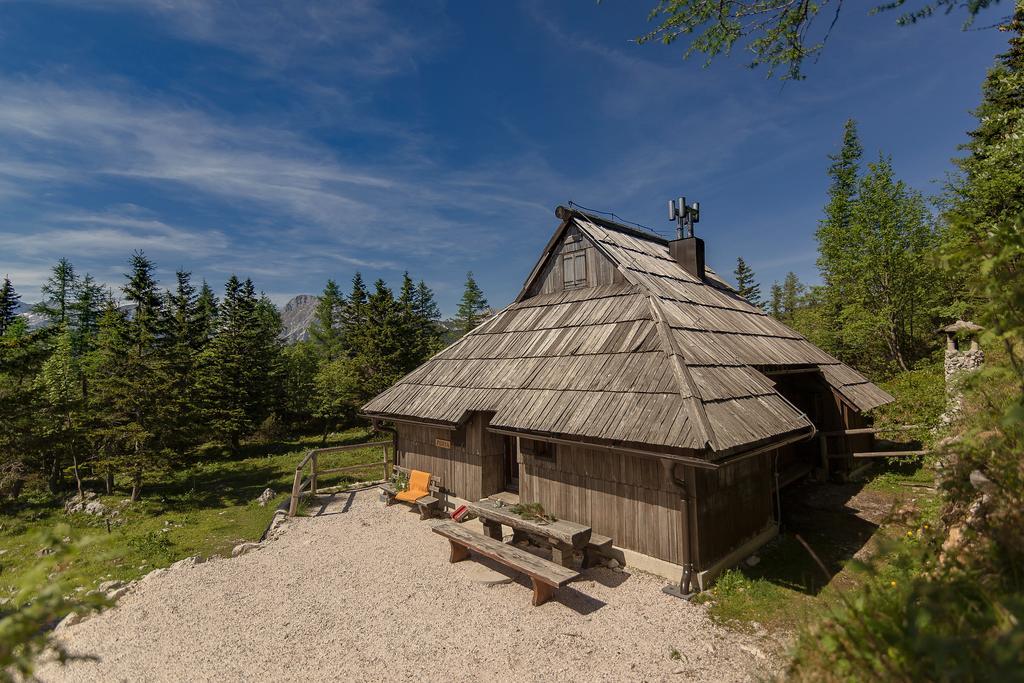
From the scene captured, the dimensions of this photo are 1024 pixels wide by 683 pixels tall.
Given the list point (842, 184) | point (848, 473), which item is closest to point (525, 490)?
point (848, 473)

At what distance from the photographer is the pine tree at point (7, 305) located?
26.1 meters

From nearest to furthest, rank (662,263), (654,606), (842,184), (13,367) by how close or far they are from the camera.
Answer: (654,606)
(662,263)
(13,367)
(842,184)

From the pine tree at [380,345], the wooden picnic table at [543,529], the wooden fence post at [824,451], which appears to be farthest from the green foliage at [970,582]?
the pine tree at [380,345]

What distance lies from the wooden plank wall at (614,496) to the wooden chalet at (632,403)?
0.09 feet

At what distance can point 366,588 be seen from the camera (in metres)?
9.29

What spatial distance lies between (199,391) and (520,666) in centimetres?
3102

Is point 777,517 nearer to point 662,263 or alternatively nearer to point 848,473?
point 848,473

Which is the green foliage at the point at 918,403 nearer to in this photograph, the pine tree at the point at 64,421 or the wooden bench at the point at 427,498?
the wooden bench at the point at 427,498

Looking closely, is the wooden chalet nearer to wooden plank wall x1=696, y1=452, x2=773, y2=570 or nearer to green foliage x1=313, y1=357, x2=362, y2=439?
wooden plank wall x1=696, y1=452, x2=773, y2=570

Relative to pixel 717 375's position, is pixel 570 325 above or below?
above

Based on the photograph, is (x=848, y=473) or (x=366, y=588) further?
(x=848, y=473)

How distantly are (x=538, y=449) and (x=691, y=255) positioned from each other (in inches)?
430

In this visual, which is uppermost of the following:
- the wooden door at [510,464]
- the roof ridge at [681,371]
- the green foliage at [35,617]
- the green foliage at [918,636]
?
the roof ridge at [681,371]

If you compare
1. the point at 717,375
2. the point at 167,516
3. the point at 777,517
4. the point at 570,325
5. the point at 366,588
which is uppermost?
the point at 570,325
